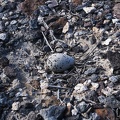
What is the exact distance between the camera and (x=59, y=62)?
8.50 ft

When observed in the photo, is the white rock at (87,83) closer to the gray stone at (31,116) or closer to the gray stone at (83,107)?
the gray stone at (83,107)

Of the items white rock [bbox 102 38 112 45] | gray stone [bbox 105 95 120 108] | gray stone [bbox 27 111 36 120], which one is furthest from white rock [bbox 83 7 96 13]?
gray stone [bbox 27 111 36 120]

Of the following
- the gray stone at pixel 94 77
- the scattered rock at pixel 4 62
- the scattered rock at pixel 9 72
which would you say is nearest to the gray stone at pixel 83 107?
the gray stone at pixel 94 77

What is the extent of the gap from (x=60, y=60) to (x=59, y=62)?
20 mm

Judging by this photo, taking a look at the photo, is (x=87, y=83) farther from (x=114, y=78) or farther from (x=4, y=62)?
(x=4, y=62)

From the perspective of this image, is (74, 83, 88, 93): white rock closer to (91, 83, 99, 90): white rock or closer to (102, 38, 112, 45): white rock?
(91, 83, 99, 90): white rock

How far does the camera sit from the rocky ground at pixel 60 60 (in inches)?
93.0

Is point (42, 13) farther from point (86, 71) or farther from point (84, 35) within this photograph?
point (86, 71)

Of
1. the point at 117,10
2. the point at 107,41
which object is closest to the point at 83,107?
the point at 107,41

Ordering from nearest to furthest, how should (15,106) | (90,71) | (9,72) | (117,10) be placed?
(15,106) < (90,71) < (9,72) < (117,10)

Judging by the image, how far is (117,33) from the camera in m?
2.82

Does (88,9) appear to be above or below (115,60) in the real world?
above

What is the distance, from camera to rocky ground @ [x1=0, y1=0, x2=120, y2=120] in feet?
7.75

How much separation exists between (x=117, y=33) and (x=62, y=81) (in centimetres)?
66
